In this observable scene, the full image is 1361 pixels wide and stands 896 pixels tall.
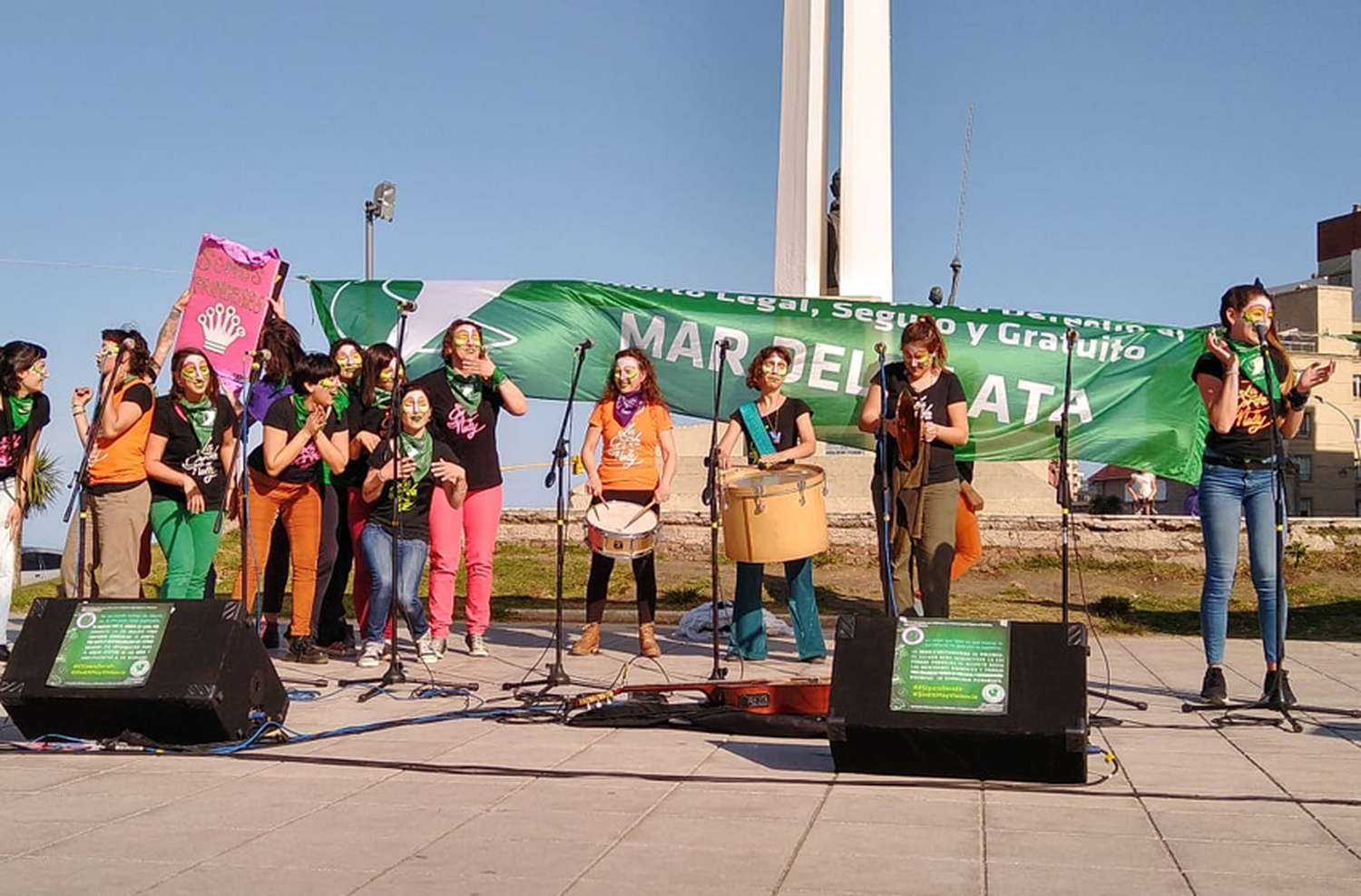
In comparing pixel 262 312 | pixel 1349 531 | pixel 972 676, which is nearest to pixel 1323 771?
pixel 972 676

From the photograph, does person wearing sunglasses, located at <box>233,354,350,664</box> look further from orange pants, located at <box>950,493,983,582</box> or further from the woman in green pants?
orange pants, located at <box>950,493,983,582</box>

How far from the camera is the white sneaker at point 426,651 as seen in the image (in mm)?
9742

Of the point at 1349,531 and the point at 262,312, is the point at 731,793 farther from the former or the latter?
the point at 1349,531

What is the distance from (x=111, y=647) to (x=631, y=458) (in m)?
4.26

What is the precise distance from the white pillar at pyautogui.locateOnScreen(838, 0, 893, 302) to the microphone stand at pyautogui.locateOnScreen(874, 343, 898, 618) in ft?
30.2

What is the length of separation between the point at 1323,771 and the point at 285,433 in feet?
22.1

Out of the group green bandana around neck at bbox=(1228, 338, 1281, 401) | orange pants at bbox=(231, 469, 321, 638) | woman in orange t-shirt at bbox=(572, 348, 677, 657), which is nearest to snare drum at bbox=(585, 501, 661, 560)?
woman in orange t-shirt at bbox=(572, 348, 677, 657)

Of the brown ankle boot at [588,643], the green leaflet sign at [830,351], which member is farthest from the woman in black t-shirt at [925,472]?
the green leaflet sign at [830,351]

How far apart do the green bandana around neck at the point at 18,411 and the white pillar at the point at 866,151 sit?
1058 centimetres

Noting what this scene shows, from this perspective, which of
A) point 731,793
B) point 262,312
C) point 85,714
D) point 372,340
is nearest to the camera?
point 731,793

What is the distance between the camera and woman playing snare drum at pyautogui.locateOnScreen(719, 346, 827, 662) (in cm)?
991

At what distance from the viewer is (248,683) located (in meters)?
6.68

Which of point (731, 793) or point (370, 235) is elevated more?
point (370, 235)

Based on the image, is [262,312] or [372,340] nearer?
[262,312]
